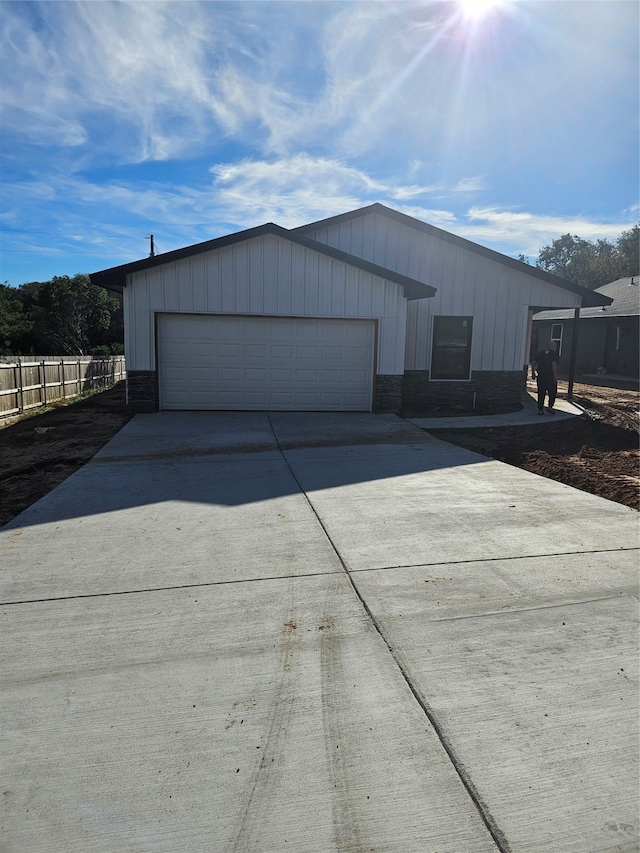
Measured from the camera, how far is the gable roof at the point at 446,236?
568 inches

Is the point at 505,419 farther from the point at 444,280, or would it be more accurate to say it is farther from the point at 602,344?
the point at 602,344

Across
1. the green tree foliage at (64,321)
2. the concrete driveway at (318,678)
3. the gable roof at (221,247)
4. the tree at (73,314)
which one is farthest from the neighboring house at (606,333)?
the tree at (73,314)

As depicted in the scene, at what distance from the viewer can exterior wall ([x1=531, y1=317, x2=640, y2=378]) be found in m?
23.2

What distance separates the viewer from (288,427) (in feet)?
35.2

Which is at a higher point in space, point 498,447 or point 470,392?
point 470,392

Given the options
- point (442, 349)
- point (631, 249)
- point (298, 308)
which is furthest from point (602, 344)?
point (631, 249)

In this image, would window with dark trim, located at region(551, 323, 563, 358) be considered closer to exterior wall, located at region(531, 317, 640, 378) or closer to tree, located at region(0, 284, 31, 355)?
exterior wall, located at region(531, 317, 640, 378)

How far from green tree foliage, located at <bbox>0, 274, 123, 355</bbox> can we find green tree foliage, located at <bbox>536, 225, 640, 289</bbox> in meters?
43.2

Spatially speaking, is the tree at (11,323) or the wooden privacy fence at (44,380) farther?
the tree at (11,323)

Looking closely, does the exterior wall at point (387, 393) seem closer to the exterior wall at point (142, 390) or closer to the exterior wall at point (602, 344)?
the exterior wall at point (142, 390)

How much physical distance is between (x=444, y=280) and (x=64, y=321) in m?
26.2

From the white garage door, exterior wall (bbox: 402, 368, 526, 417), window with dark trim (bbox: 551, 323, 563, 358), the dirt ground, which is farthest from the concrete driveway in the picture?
window with dark trim (bbox: 551, 323, 563, 358)

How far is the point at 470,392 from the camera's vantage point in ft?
50.1

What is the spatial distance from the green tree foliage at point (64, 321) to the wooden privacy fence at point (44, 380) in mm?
13130
